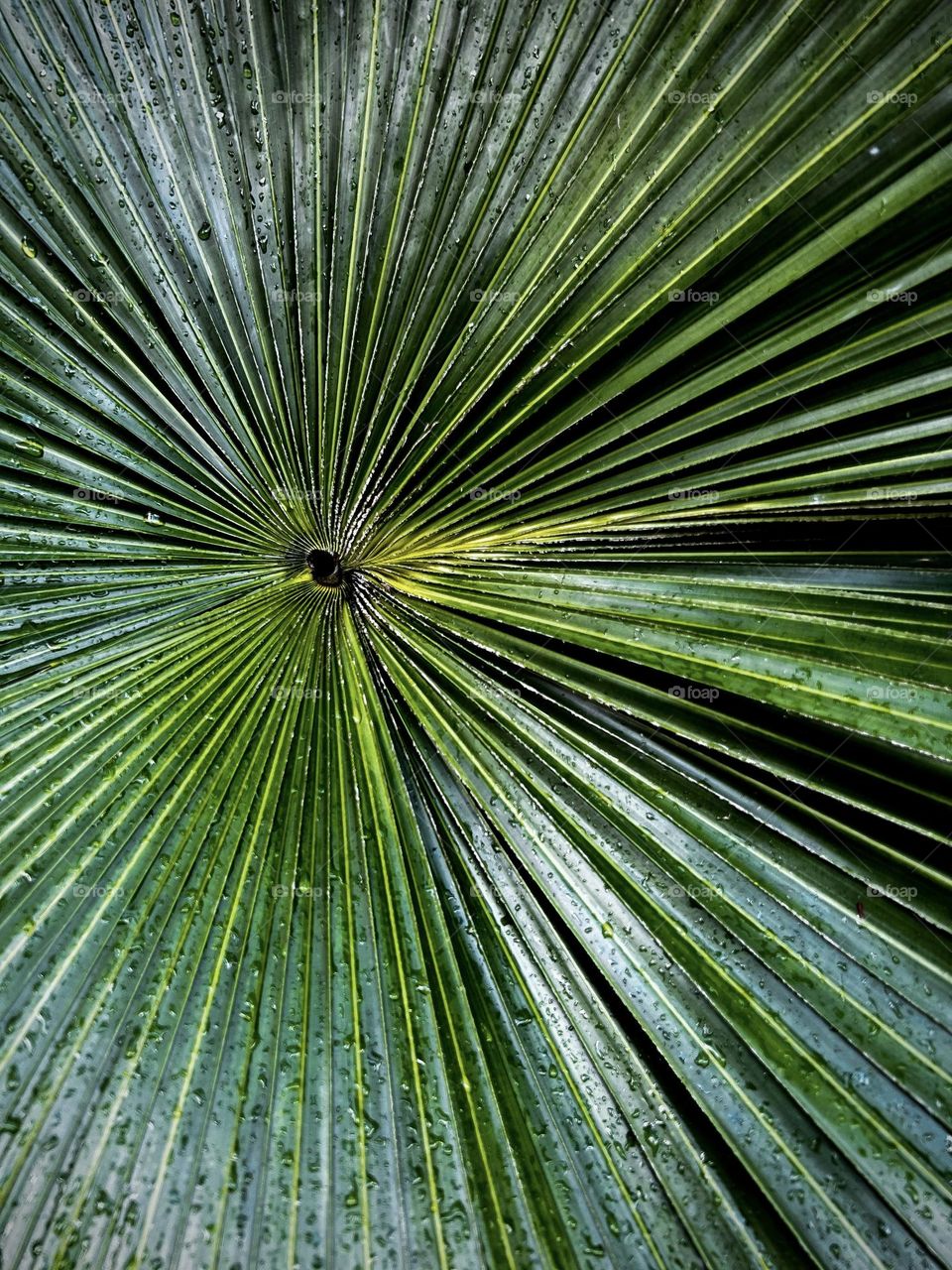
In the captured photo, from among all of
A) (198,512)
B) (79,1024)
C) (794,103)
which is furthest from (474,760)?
(794,103)

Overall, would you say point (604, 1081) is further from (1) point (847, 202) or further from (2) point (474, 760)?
(1) point (847, 202)

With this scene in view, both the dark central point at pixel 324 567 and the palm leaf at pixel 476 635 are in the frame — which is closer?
the palm leaf at pixel 476 635

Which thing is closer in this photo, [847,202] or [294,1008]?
[847,202]

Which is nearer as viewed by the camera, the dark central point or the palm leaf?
the palm leaf
